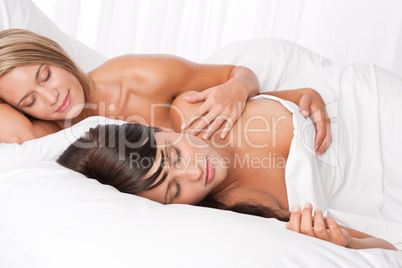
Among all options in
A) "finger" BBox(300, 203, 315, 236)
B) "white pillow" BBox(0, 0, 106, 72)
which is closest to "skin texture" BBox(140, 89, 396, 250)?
"finger" BBox(300, 203, 315, 236)

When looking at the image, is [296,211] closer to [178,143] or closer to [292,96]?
[178,143]

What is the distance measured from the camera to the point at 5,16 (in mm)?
1920

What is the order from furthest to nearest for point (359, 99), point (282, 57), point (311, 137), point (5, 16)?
point (282, 57)
point (5, 16)
point (359, 99)
point (311, 137)

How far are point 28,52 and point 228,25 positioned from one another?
1.91 meters

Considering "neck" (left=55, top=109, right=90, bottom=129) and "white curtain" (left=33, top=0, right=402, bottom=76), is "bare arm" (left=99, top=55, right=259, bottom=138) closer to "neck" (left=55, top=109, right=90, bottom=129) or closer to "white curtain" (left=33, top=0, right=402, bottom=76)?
"neck" (left=55, top=109, right=90, bottom=129)

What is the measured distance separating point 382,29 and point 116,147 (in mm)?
2771

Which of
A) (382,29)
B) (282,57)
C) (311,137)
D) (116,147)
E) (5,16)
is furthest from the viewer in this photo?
(382,29)

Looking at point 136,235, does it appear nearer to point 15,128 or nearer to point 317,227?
point 317,227

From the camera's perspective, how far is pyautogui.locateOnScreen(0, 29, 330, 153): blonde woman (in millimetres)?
1646

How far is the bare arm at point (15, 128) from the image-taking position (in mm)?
1566

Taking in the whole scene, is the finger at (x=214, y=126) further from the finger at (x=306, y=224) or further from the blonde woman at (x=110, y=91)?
the finger at (x=306, y=224)

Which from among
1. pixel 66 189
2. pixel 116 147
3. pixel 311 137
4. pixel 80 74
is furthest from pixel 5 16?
pixel 311 137

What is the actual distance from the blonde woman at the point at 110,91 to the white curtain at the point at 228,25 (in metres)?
1.22

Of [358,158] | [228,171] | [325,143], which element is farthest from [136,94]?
[358,158]
